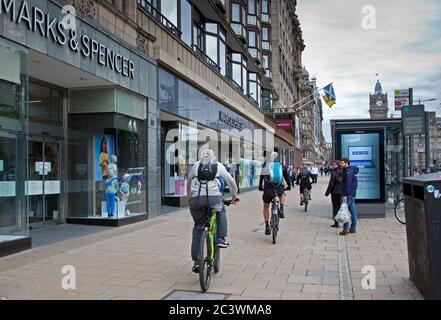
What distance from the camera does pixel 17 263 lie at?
679 centimetres

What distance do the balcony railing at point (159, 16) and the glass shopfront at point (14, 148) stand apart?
18.9ft

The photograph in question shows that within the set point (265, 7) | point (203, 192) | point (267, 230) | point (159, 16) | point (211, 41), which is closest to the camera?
point (203, 192)

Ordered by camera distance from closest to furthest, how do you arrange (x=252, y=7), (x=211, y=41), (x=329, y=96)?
A: (x=211, y=41) < (x=329, y=96) < (x=252, y=7)

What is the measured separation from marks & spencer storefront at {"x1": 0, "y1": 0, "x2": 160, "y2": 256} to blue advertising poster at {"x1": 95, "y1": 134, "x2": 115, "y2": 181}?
0.03 m

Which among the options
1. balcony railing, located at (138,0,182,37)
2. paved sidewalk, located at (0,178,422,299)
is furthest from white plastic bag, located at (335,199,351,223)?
balcony railing, located at (138,0,182,37)

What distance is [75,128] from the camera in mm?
11961

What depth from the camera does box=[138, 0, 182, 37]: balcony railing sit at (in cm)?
1360

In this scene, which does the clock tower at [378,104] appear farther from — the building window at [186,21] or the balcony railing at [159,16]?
the balcony railing at [159,16]

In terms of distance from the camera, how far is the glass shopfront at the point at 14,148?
7.96 meters

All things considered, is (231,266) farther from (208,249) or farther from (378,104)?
(378,104)

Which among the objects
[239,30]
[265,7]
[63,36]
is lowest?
[63,36]

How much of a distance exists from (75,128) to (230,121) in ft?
43.0

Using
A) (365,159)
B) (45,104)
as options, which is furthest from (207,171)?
(365,159)

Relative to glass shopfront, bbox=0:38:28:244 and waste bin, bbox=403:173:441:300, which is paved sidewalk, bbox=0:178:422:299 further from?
glass shopfront, bbox=0:38:28:244
